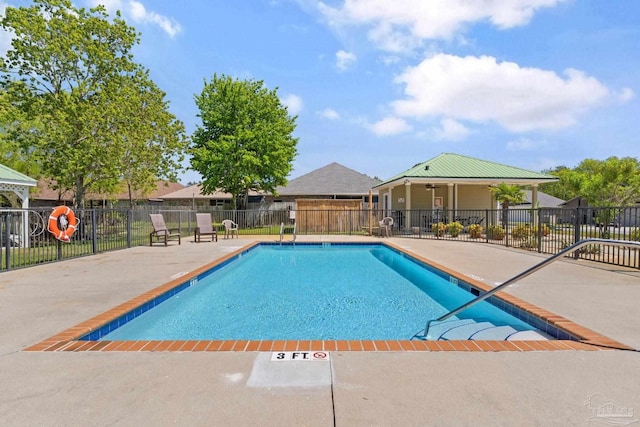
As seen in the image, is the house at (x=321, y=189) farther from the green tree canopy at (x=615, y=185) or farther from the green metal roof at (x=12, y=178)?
the green tree canopy at (x=615, y=185)

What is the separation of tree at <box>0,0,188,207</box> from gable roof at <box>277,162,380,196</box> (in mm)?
16259

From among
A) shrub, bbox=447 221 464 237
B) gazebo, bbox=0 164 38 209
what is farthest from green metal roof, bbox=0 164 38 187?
shrub, bbox=447 221 464 237

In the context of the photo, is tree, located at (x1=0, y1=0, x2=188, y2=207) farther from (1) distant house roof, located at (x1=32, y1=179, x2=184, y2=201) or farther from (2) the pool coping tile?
(2) the pool coping tile

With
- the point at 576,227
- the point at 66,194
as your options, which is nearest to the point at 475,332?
the point at 576,227

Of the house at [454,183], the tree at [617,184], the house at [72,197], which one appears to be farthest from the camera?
the house at [72,197]

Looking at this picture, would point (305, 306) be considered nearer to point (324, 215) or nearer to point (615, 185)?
point (324, 215)

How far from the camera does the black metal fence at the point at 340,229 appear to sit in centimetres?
847

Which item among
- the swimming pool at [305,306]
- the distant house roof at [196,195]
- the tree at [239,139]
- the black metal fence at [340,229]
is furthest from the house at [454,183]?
the distant house roof at [196,195]

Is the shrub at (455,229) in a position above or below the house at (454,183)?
below

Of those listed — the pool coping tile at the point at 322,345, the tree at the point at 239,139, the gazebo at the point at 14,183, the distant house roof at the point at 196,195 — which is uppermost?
the tree at the point at 239,139

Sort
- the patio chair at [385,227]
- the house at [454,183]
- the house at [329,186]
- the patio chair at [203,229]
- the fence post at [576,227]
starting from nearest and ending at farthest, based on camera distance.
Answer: the fence post at [576,227] < the patio chair at [203,229] < the patio chair at [385,227] < the house at [454,183] < the house at [329,186]

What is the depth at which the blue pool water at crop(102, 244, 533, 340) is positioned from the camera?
4656 mm

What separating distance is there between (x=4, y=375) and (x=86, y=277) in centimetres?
431

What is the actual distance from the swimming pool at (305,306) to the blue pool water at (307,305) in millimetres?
13
